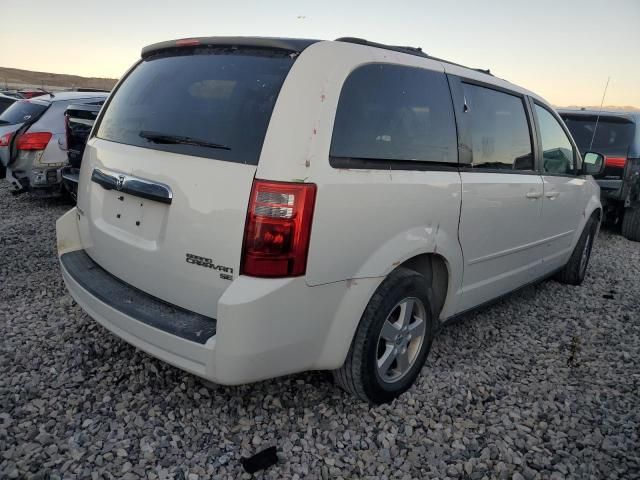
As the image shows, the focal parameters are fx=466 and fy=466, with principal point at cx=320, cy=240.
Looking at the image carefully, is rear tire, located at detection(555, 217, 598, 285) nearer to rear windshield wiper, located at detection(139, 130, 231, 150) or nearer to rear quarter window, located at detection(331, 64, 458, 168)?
rear quarter window, located at detection(331, 64, 458, 168)

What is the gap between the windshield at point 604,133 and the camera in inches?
269

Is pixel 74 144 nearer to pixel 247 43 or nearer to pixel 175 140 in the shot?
pixel 175 140

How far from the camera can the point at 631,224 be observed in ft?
23.8

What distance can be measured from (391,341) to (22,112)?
710 centimetres

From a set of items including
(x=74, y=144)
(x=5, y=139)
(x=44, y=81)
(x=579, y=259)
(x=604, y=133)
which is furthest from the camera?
(x=44, y=81)

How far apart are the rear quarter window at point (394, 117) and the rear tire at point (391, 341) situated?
2.13 ft

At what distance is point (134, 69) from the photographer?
9.09ft

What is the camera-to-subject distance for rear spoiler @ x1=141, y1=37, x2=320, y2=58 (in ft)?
6.88

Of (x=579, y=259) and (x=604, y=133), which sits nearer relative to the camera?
(x=579, y=259)

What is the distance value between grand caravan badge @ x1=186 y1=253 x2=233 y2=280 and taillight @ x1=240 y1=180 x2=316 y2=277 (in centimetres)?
7

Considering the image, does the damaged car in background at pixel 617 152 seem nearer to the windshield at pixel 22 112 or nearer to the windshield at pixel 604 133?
the windshield at pixel 604 133

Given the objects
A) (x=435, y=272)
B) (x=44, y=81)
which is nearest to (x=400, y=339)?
(x=435, y=272)

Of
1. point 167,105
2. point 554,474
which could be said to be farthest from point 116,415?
point 554,474

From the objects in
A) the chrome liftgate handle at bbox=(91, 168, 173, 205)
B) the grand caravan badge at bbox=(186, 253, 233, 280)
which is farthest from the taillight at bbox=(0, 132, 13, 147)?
the grand caravan badge at bbox=(186, 253, 233, 280)
